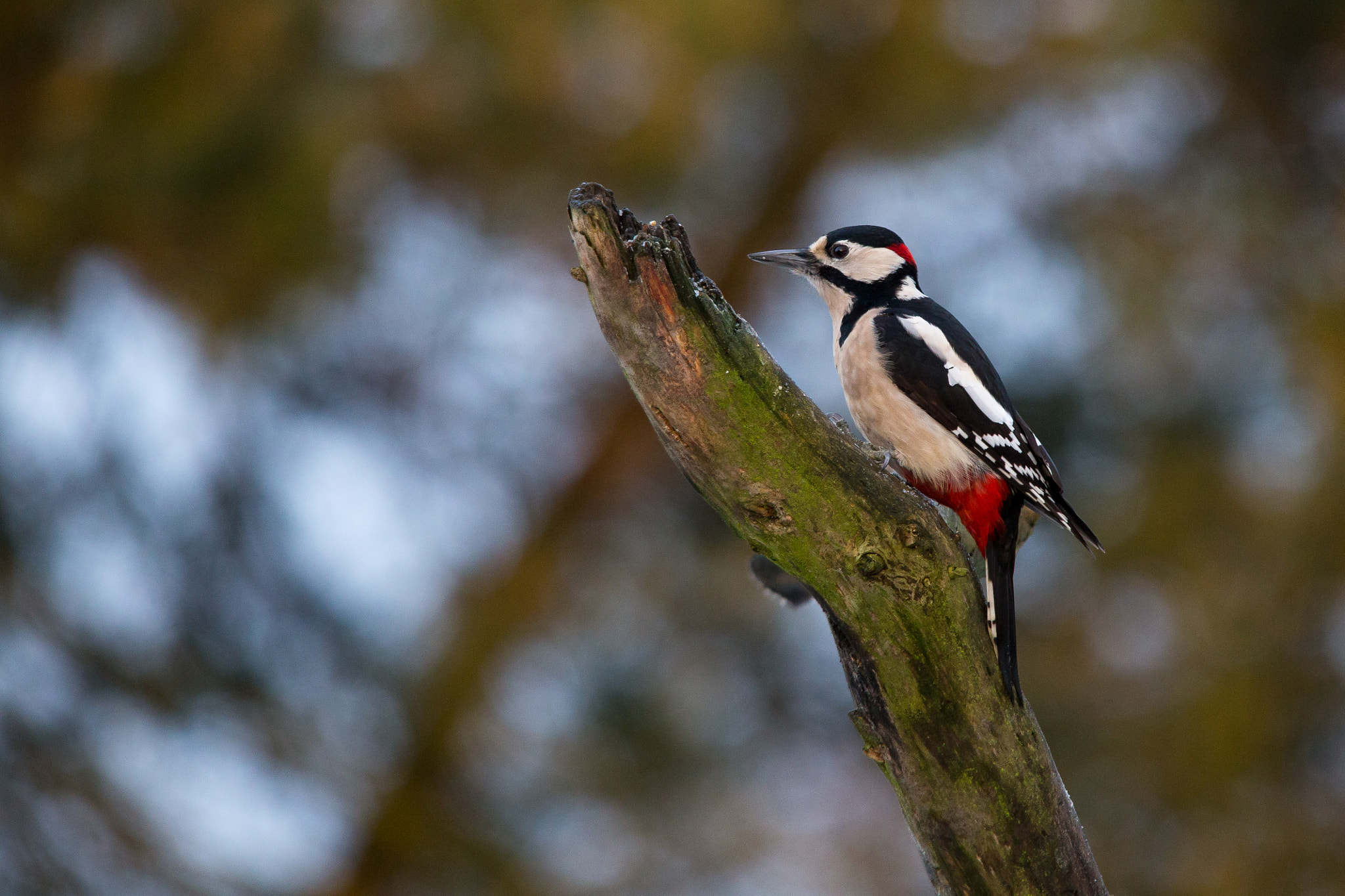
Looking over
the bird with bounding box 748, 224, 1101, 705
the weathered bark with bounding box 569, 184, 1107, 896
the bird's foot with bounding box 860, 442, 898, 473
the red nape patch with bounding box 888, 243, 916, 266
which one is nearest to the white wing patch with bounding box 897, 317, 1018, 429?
the bird with bounding box 748, 224, 1101, 705

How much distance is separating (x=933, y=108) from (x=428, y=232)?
2.25 meters

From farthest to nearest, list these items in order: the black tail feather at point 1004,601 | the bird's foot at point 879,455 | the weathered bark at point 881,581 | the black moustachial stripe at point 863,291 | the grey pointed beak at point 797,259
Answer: the grey pointed beak at point 797,259 < the black moustachial stripe at point 863,291 < the bird's foot at point 879,455 < the black tail feather at point 1004,601 < the weathered bark at point 881,581

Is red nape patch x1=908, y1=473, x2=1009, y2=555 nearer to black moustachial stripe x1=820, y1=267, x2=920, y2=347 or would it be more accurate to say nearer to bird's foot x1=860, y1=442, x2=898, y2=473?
bird's foot x1=860, y1=442, x2=898, y2=473

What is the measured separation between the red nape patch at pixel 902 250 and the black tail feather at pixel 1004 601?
89 centimetres

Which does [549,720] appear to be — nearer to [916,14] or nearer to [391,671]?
[391,671]

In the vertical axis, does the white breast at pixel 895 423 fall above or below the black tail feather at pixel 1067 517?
above

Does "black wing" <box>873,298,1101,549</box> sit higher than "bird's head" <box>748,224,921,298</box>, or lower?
lower

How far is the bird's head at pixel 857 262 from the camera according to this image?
2.80 metres

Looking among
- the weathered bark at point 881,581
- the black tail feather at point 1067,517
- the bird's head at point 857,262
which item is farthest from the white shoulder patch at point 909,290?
the weathered bark at point 881,581

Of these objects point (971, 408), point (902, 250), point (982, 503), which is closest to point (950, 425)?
point (971, 408)

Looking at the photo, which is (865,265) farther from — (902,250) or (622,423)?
(622,423)

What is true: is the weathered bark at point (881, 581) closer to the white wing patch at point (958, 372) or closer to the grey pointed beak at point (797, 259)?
the white wing patch at point (958, 372)

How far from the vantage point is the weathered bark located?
1.81 meters

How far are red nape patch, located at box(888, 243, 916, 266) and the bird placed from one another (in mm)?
234
